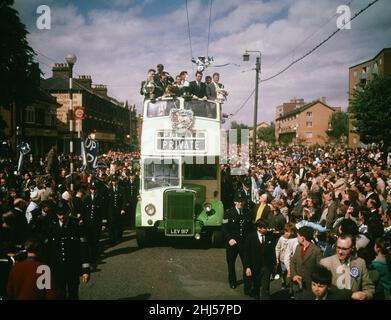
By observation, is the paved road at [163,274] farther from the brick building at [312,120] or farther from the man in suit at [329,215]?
the brick building at [312,120]

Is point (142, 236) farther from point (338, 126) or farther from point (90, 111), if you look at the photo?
point (338, 126)

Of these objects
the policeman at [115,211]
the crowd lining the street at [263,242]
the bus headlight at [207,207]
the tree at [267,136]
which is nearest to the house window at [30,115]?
the crowd lining the street at [263,242]

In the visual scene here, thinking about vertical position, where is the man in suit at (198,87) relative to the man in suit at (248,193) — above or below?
above

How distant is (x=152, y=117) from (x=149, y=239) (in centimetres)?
371

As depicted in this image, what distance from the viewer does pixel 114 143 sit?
2494 inches

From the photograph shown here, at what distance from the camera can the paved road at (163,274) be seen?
7.39m

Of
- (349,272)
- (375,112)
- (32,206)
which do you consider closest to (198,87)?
(32,206)

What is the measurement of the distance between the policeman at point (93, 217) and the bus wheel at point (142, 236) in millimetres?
1069

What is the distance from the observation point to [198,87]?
12.9 meters

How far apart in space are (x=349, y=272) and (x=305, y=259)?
1.28m

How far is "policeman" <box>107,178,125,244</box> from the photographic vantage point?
468 inches

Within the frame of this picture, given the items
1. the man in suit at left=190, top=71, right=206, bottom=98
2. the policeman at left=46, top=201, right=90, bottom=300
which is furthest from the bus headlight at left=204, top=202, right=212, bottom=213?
the policeman at left=46, top=201, right=90, bottom=300

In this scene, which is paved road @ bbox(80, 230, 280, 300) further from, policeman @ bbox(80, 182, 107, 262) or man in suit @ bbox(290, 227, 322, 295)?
man in suit @ bbox(290, 227, 322, 295)

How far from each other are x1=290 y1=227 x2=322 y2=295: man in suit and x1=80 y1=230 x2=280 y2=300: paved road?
160 cm
